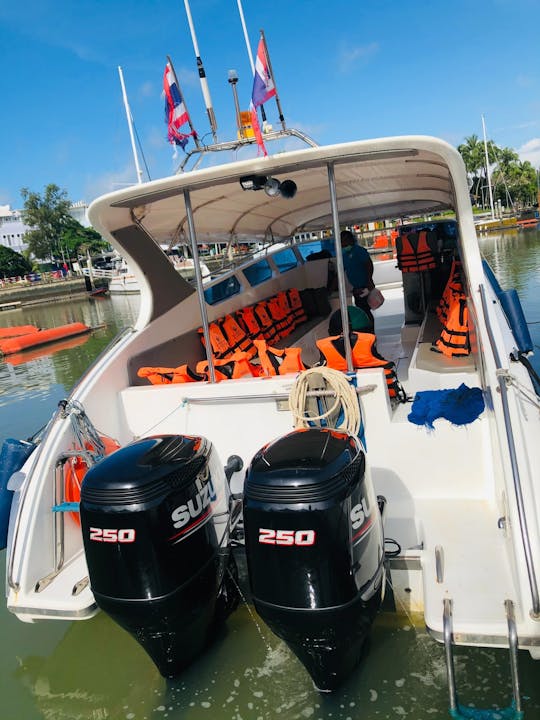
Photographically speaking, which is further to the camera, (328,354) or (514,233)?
(514,233)

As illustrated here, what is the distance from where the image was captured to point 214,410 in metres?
3.48

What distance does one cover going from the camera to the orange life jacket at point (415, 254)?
20.7ft

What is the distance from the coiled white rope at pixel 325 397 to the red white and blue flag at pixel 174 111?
270 cm

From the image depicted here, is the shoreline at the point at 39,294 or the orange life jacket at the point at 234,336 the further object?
the shoreline at the point at 39,294

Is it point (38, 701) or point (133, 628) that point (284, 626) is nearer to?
point (133, 628)

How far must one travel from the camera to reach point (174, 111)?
15.4ft

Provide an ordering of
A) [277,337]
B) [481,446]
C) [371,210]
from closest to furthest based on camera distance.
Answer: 1. [481,446]
2. [277,337]
3. [371,210]

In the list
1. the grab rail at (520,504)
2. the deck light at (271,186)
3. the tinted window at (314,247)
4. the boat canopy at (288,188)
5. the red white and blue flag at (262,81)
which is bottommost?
the grab rail at (520,504)

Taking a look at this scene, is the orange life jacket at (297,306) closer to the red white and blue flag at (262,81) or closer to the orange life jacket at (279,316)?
the orange life jacket at (279,316)

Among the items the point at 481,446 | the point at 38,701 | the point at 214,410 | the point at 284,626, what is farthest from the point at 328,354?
the point at 38,701

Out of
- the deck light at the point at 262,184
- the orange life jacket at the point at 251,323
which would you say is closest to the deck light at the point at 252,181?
the deck light at the point at 262,184

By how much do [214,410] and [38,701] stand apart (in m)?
1.82

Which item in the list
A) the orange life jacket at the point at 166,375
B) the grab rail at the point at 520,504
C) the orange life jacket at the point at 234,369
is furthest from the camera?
the orange life jacket at the point at 166,375

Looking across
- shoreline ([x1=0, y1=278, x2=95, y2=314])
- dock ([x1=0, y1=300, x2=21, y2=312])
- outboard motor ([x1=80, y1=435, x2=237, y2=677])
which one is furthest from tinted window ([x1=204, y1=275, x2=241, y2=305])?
dock ([x1=0, y1=300, x2=21, y2=312])
